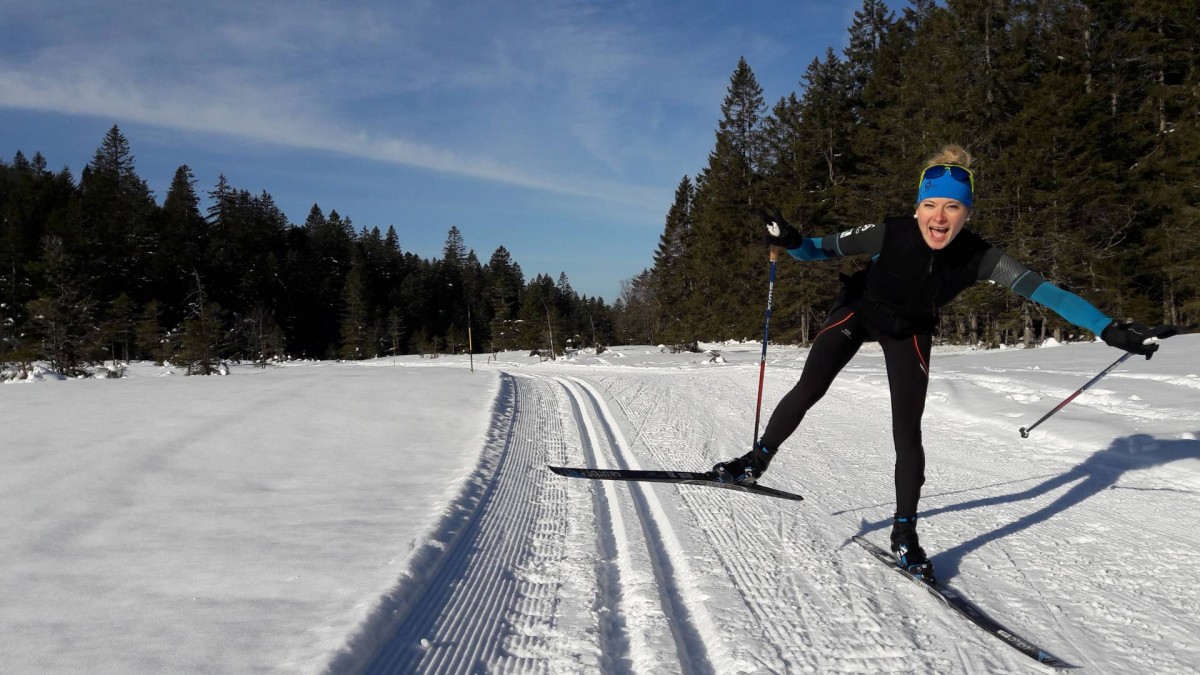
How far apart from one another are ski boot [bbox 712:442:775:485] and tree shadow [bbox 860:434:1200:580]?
27.0 inches

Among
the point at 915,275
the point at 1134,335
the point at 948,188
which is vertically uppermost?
the point at 948,188

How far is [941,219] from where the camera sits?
310 cm

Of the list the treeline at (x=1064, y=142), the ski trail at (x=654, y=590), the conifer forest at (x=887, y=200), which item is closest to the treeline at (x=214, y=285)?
the conifer forest at (x=887, y=200)

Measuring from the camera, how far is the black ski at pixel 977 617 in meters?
2.20

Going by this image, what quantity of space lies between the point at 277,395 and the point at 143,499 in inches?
221

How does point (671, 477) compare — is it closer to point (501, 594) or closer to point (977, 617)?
point (501, 594)

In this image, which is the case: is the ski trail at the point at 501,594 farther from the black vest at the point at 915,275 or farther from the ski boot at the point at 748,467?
the black vest at the point at 915,275

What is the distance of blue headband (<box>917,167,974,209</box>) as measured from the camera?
3.09m

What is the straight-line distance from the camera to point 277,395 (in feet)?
31.6

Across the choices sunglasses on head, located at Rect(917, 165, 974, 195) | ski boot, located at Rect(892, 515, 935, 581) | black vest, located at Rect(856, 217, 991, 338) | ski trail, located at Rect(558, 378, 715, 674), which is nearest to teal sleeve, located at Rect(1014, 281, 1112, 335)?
black vest, located at Rect(856, 217, 991, 338)

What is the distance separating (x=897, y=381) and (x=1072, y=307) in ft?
2.78

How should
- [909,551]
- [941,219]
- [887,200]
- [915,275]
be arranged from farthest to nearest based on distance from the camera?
[887,200]
[915,275]
[941,219]
[909,551]

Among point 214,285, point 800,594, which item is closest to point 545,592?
point 800,594

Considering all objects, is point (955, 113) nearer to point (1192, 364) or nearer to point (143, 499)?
point (1192, 364)
